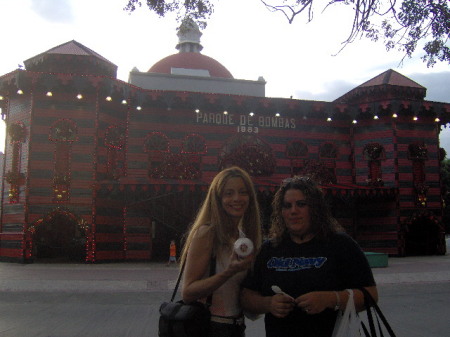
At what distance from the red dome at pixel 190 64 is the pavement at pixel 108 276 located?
14807 millimetres

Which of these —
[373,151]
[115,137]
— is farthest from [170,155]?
[373,151]

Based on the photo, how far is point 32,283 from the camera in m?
11.0

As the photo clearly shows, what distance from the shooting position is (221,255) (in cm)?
260

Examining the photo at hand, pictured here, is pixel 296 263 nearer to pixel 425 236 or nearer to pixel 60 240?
pixel 60 240

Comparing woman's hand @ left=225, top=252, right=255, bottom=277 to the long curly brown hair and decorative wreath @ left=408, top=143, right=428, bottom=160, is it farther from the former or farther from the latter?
decorative wreath @ left=408, top=143, right=428, bottom=160

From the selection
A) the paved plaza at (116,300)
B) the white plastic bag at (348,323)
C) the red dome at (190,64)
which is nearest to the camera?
Result: the white plastic bag at (348,323)

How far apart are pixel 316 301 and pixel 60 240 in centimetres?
1732

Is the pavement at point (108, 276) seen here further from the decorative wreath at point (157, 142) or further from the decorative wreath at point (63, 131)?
the decorative wreath at point (157, 142)

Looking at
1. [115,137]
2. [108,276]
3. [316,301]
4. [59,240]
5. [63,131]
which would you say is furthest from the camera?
[115,137]

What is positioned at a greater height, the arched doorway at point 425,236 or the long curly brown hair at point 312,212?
the long curly brown hair at point 312,212

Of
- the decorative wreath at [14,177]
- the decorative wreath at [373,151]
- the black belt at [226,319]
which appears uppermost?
the decorative wreath at [373,151]

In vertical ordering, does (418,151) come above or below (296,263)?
above

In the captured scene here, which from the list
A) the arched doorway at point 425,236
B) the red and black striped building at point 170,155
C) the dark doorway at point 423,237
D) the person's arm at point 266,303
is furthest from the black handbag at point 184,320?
the dark doorway at point 423,237

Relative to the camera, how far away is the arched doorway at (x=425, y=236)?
19.6 m
